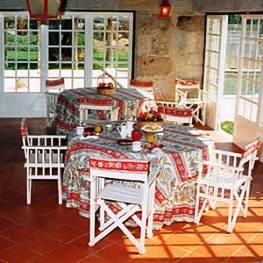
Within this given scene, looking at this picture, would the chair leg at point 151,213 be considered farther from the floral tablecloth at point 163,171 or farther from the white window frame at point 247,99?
the white window frame at point 247,99

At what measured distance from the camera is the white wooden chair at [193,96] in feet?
33.7

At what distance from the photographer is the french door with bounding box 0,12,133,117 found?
1051cm

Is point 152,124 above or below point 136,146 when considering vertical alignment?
above

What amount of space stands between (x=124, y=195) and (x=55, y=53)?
6.35 m

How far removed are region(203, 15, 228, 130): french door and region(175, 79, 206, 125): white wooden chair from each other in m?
0.12

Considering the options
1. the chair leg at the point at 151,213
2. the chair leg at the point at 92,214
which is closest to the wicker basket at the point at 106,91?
the chair leg at the point at 151,213

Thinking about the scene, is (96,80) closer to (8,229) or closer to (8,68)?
(8,68)

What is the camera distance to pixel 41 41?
10.5 metres

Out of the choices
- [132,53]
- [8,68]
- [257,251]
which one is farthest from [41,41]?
[257,251]

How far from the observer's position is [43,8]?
429 cm

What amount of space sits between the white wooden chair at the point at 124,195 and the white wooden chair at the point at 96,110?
2.58 metres

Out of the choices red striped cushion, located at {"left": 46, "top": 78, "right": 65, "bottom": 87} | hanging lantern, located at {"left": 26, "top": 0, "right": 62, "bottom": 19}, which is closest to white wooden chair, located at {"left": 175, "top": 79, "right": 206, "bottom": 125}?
red striped cushion, located at {"left": 46, "top": 78, "right": 65, "bottom": 87}

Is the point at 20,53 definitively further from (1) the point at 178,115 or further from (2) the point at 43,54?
(1) the point at 178,115

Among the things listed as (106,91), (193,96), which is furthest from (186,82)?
(106,91)
